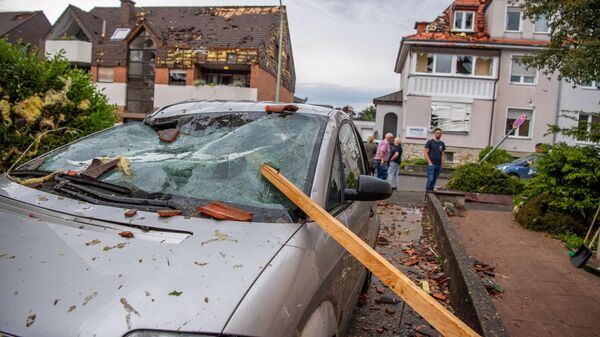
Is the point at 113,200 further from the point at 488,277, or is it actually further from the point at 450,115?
the point at 450,115

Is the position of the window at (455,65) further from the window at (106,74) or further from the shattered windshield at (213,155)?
the shattered windshield at (213,155)

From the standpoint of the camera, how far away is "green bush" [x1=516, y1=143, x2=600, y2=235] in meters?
6.94

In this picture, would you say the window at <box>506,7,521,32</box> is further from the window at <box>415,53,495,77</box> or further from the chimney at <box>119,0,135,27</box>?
the chimney at <box>119,0,135,27</box>

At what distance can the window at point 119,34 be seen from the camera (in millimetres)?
34094

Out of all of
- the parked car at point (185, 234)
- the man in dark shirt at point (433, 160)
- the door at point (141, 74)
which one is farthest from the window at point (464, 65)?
the parked car at point (185, 234)

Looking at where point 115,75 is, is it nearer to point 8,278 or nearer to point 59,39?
point 59,39

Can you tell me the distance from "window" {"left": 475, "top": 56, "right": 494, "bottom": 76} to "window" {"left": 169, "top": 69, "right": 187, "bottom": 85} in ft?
64.7

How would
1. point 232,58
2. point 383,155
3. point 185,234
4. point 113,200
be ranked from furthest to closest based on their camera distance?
1. point 232,58
2. point 383,155
3. point 113,200
4. point 185,234

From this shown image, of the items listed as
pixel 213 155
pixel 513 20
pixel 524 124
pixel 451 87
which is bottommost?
pixel 213 155

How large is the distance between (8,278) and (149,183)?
924 millimetres

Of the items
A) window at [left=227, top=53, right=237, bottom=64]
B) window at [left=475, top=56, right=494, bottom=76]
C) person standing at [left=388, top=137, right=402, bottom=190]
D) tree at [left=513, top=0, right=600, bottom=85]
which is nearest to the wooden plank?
tree at [left=513, top=0, right=600, bottom=85]

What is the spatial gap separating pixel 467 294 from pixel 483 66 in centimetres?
2525

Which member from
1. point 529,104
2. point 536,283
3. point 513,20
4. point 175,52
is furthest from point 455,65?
point 536,283

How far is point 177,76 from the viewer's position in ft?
102
